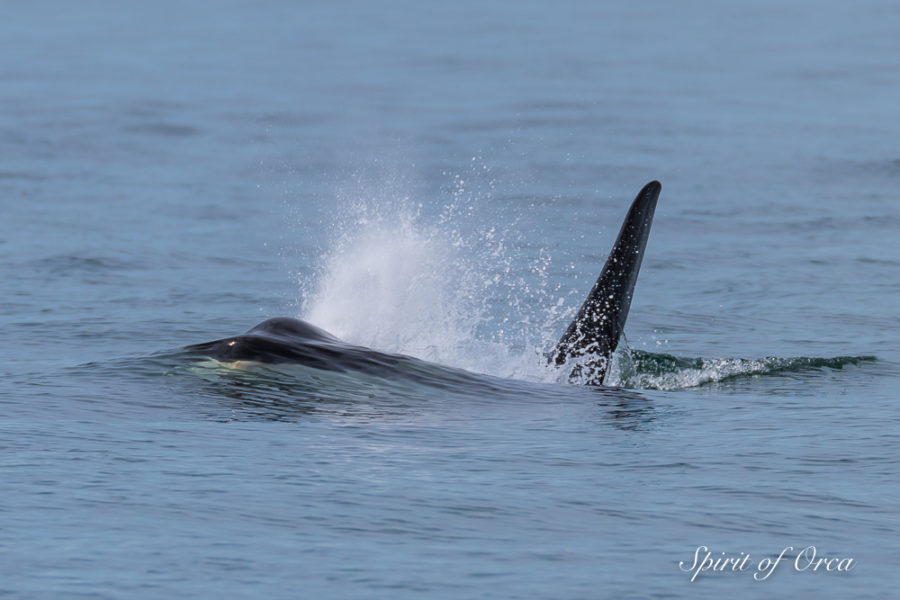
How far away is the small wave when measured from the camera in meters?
12.4

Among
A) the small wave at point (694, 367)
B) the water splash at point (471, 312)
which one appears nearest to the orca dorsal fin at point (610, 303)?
the water splash at point (471, 312)

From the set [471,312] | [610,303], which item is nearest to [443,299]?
[471,312]

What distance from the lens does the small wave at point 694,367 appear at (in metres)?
12.4

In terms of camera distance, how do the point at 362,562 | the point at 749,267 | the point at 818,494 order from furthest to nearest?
the point at 749,267 → the point at 818,494 → the point at 362,562

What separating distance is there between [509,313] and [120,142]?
18193 millimetres

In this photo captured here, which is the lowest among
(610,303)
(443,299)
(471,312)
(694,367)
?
(471,312)

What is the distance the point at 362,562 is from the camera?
261 inches

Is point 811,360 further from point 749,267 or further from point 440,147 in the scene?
point 440,147

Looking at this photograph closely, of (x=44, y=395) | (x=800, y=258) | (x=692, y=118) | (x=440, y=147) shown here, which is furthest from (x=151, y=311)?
(x=692, y=118)

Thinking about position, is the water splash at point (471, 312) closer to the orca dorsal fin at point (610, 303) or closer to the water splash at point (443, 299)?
the water splash at point (443, 299)

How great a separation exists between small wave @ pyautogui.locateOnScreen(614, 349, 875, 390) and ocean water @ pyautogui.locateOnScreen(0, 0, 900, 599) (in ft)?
0.17

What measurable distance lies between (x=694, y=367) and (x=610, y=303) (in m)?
1.45

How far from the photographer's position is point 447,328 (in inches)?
A: 567

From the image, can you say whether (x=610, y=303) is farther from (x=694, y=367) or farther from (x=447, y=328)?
(x=447, y=328)
